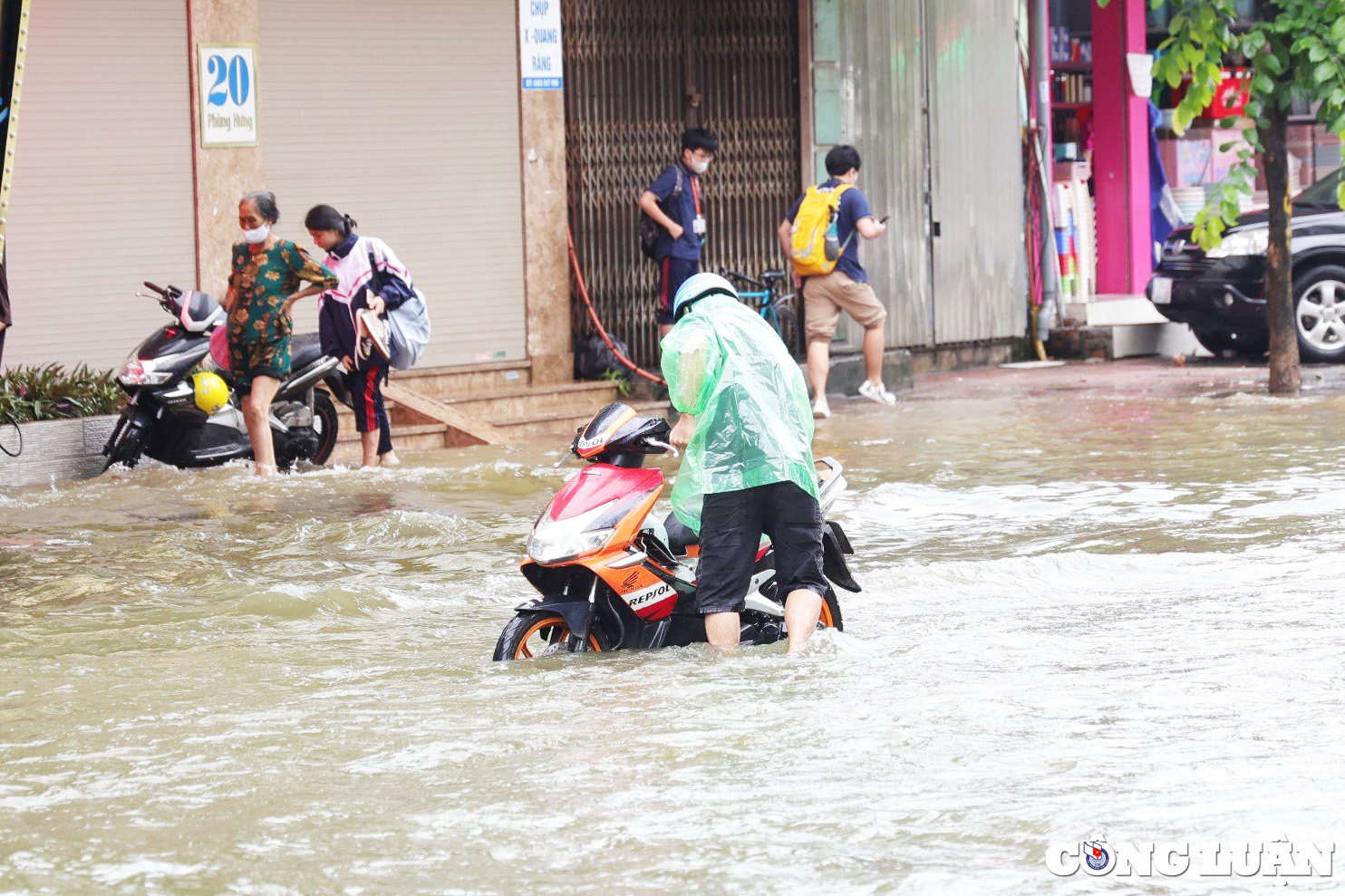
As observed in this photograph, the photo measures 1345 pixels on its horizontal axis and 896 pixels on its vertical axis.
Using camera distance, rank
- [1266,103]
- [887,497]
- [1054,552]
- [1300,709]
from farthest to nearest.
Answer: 1. [1266,103]
2. [887,497]
3. [1054,552]
4. [1300,709]

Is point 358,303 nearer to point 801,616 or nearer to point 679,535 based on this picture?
point 679,535

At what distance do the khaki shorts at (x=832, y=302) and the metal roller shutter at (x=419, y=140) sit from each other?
2.24 m

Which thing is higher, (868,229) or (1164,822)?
(868,229)

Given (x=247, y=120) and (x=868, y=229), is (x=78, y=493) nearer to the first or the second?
(x=247, y=120)

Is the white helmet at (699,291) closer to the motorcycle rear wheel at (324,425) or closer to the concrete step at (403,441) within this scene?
the motorcycle rear wheel at (324,425)

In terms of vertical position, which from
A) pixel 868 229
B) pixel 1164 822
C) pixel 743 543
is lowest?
pixel 1164 822

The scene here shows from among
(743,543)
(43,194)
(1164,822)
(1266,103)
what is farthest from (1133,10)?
(1164,822)

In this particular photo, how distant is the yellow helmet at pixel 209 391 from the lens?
10867mm

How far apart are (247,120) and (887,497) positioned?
5.45 metres

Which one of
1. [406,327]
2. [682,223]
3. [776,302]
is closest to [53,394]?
[406,327]

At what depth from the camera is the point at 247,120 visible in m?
12.8

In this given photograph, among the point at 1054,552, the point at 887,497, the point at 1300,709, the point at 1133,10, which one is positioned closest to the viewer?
the point at 1300,709

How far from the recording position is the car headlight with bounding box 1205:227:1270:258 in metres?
16.1

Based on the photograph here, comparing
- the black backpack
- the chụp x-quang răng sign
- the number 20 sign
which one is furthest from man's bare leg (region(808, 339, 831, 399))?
the number 20 sign
